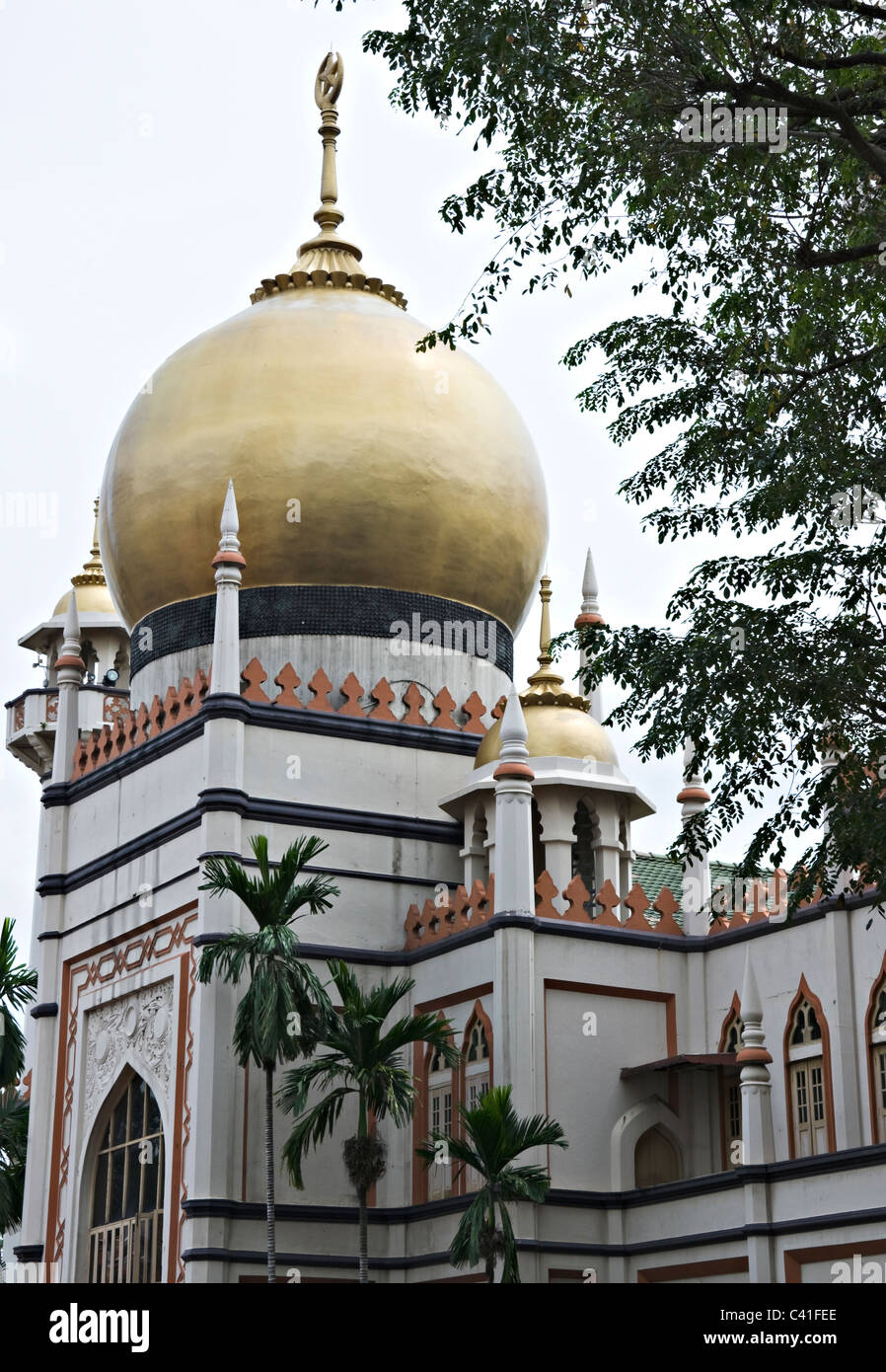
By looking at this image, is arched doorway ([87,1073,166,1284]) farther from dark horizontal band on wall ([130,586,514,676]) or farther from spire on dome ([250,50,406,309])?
spire on dome ([250,50,406,309])

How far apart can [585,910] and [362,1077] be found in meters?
3.71

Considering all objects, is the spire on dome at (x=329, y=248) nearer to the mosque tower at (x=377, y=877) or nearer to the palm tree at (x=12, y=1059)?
the mosque tower at (x=377, y=877)

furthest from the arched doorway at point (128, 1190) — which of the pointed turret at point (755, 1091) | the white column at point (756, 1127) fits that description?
the pointed turret at point (755, 1091)

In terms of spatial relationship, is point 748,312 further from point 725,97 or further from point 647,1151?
point 647,1151

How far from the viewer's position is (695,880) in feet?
68.0

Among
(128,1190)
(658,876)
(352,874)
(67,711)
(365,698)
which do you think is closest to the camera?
(128,1190)

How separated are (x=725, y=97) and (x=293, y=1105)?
31.8ft

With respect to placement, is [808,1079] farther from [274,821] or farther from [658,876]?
[658,876]

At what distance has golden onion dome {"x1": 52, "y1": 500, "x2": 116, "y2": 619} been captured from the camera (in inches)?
1304

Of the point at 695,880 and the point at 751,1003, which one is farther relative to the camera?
the point at 695,880

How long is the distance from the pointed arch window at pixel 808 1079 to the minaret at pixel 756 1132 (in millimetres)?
971

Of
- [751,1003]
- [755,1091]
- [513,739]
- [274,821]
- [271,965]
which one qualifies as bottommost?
[755,1091]

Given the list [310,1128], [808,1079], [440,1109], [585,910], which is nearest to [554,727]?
[585,910]

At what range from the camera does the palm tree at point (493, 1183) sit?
16.5 meters
